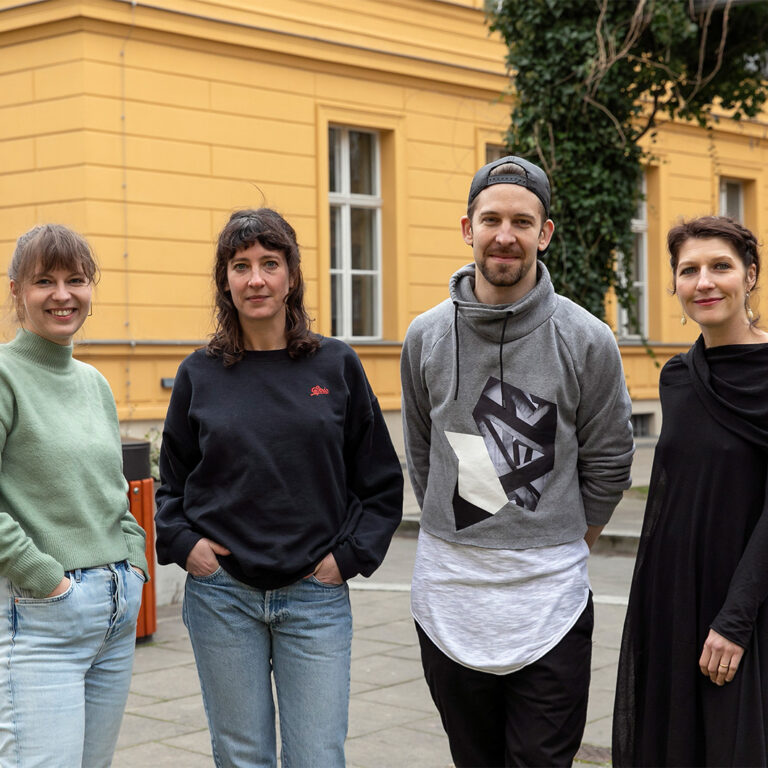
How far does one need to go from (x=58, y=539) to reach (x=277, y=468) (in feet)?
1.84

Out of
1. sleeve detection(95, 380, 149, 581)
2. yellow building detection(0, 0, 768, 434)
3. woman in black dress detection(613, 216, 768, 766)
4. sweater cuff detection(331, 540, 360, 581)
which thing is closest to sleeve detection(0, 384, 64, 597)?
sleeve detection(95, 380, 149, 581)

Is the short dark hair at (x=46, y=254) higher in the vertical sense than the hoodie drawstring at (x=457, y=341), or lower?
higher

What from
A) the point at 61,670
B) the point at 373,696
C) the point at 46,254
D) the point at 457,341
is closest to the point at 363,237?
the point at 373,696

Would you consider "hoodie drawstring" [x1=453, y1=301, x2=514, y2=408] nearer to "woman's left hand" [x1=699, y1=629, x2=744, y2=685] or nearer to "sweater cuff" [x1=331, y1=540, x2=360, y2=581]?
"sweater cuff" [x1=331, y1=540, x2=360, y2=581]

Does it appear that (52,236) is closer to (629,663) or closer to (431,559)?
(431,559)

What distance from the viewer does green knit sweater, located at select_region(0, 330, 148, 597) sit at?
2.87 meters

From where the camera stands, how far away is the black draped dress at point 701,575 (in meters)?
3.02

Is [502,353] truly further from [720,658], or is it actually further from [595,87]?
[595,87]

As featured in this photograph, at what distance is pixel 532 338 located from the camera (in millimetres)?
3236

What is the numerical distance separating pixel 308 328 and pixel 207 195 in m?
9.75

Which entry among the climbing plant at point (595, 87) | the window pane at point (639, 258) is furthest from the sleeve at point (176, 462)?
the window pane at point (639, 258)

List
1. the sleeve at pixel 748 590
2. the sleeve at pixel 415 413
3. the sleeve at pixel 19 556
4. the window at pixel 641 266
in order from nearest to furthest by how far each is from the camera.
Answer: the sleeve at pixel 19 556, the sleeve at pixel 748 590, the sleeve at pixel 415 413, the window at pixel 641 266

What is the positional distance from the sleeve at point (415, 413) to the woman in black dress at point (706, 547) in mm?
646

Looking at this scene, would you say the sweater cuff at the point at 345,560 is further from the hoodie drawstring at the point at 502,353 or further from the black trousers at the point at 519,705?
the hoodie drawstring at the point at 502,353
